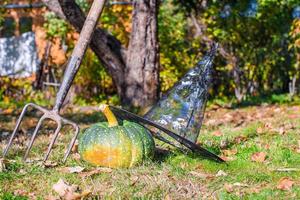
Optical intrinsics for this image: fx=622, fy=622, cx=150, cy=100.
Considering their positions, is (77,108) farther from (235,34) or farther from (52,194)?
(52,194)

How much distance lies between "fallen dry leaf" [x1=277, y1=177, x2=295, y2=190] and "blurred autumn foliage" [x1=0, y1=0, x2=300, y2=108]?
7.83 meters

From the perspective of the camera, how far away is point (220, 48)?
1217 cm

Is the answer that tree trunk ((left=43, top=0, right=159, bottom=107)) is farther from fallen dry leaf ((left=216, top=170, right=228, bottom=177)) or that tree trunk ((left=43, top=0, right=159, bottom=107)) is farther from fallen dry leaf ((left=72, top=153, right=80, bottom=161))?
fallen dry leaf ((left=216, top=170, right=228, bottom=177))

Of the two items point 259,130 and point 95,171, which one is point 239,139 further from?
point 95,171

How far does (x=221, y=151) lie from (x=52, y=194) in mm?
1857

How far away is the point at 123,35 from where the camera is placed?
1302 cm

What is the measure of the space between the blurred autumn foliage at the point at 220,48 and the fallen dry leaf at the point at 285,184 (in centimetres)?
783

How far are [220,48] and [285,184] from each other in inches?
323

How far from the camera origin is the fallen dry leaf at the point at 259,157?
5.00 metres

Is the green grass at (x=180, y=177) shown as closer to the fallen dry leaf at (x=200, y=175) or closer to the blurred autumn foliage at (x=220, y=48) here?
the fallen dry leaf at (x=200, y=175)

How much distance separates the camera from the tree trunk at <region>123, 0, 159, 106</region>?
9438mm

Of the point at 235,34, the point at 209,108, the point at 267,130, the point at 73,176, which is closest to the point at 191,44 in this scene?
the point at 235,34

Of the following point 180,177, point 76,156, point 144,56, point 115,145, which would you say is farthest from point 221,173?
point 144,56

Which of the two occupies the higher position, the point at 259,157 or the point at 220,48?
the point at 220,48
